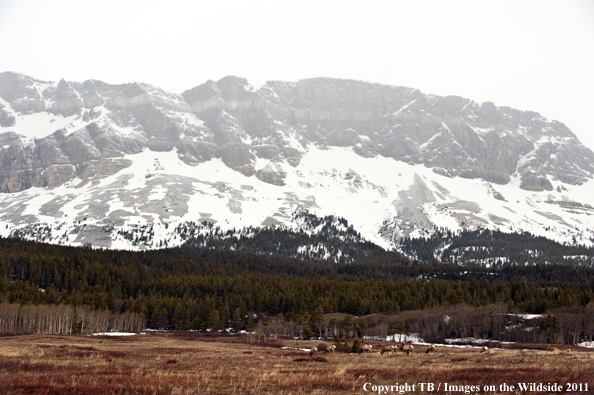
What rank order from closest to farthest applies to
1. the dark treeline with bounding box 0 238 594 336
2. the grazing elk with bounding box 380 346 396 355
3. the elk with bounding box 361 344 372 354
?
1. the grazing elk with bounding box 380 346 396 355
2. the elk with bounding box 361 344 372 354
3. the dark treeline with bounding box 0 238 594 336

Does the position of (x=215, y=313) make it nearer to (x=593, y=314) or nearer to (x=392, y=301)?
(x=392, y=301)

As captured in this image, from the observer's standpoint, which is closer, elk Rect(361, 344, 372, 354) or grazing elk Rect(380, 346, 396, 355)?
grazing elk Rect(380, 346, 396, 355)

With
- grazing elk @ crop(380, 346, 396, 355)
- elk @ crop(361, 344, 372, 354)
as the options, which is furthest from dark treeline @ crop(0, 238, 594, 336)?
grazing elk @ crop(380, 346, 396, 355)

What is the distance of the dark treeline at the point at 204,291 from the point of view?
10375 centimetres

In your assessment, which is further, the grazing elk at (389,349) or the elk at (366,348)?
the elk at (366,348)

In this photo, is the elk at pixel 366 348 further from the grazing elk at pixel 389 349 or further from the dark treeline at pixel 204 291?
the dark treeline at pixel 204 291

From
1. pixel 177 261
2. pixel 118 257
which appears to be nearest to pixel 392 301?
pixel 177 261

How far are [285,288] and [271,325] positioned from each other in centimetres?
3232

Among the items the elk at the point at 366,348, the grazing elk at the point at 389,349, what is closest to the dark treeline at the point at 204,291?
the elk at the point at 366,348

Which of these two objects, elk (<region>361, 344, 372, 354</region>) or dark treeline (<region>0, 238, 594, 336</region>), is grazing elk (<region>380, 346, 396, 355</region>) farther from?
dark treeline (<region>0, 238, 594, 336</region>)

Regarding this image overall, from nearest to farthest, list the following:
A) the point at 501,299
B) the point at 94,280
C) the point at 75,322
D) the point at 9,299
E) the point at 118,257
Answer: the point at 75,322, the point at 9,299, the point at 501,299, the point at 94,280, the point at 118,257

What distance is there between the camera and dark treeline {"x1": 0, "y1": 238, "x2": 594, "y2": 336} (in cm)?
10375

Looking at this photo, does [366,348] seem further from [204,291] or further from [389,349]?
[204,291]

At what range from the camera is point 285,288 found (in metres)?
129
